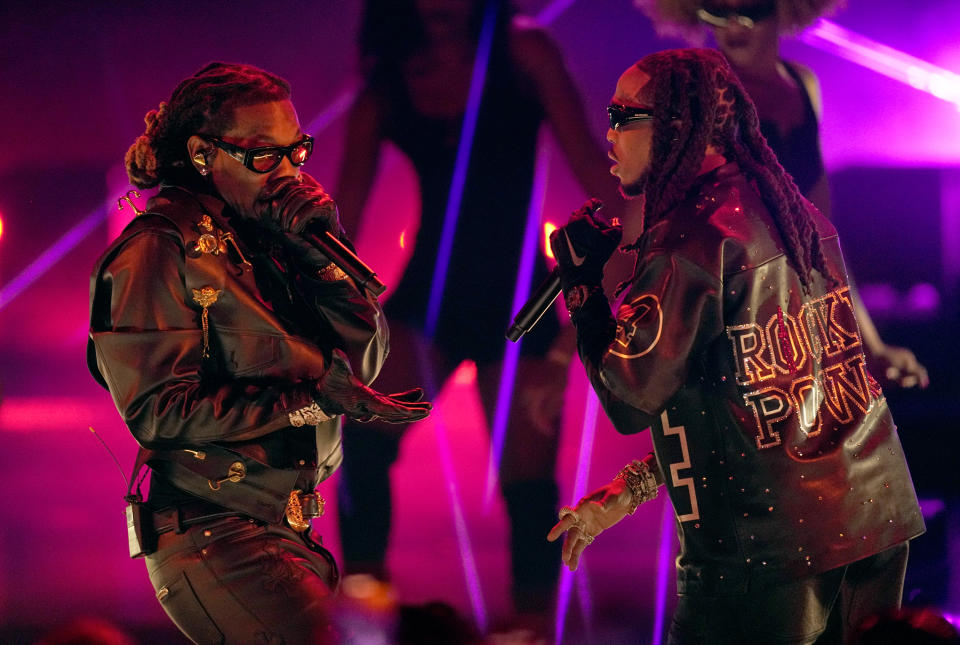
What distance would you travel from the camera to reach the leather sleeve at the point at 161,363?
2.05 m

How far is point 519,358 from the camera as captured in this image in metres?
4.49

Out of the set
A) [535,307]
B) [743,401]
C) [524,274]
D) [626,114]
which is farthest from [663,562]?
[626,114]

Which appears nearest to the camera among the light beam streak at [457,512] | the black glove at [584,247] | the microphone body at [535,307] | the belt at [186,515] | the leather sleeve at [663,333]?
the leather sleeve at [663,333]

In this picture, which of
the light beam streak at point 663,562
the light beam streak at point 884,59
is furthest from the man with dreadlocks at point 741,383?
the light beam streak at point 884,59

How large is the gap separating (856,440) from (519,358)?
2.43 m

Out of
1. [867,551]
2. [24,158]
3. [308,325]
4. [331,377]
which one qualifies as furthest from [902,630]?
[24,158]

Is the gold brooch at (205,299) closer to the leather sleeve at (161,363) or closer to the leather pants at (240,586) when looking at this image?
the leather sleeve at (161,363)

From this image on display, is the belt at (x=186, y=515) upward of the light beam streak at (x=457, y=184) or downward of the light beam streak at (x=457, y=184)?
downward

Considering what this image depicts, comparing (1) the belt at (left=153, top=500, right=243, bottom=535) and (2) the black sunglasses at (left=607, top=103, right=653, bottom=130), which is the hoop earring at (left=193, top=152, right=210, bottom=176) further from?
(2) the black sunglasses at (left=607, top=103, right=653, bottom=130)

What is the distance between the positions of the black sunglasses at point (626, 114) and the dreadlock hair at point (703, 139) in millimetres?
33

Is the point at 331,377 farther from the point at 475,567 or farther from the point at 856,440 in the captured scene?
the point at 475,567

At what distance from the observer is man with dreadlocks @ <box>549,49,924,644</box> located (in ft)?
6.75

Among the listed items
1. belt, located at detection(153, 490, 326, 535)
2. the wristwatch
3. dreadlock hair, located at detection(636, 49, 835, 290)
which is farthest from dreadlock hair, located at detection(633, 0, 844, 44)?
belt, located at detection(153, 490, 326, 535)

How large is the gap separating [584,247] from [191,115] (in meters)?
0.97
